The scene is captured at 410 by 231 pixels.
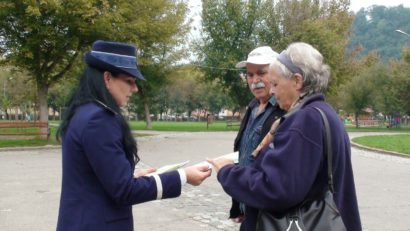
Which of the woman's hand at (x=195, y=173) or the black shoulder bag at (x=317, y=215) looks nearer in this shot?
the black shoulder bag at (x=317, y=215)

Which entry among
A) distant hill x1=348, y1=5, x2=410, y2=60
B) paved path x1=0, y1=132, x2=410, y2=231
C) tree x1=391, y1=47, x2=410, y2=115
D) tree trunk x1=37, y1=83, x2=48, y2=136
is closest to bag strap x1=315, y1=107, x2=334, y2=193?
paved path x1=0, y1=132, x2=410, y2=231

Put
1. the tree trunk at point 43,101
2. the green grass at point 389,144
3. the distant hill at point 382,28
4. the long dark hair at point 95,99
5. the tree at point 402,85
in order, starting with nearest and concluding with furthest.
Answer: the long dark hair at point 95,99 → the green grass at point 389,144 → the tree trunk at point 43,101 → the tree at point 402,85 → the distant hill at point 382,28

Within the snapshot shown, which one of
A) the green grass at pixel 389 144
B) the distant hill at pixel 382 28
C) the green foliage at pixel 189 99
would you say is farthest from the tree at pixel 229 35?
the distant hill at pixel 382 28

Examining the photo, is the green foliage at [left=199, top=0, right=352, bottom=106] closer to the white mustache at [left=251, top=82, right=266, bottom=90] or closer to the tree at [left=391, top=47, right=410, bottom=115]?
the tree at [left=391, top=47, right=410, bottom=115]

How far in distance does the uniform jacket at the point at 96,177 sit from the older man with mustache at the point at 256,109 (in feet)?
3.38

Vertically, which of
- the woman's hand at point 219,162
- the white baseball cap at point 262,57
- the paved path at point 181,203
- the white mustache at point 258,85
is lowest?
the paved path at point 181,203

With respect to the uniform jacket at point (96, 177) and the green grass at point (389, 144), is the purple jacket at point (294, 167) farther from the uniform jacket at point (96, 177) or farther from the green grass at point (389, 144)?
the green grass at point (389, 144)

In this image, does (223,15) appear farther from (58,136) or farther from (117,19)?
(58,136)

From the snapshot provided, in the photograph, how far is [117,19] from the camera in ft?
60.9

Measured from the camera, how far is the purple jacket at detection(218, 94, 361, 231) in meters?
2.17

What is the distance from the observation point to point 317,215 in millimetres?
2225

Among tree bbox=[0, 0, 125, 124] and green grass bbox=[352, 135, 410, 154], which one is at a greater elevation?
tree bbox=[0, 0, 125, 124]

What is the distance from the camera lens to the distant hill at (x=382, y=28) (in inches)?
5305

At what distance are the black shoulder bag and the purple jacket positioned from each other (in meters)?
0.03
